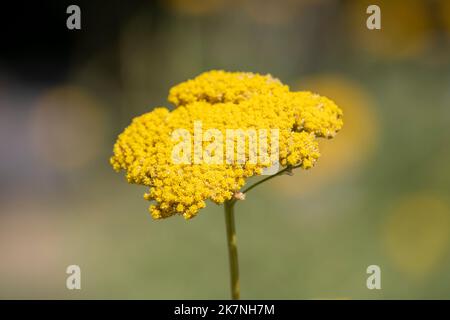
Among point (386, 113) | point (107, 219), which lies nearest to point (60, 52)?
point (107, 219)

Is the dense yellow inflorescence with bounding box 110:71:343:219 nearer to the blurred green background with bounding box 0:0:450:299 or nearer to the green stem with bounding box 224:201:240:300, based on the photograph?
the green stem with bounding box 224:201:240:300

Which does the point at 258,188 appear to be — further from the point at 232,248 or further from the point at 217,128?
the point at 217,128

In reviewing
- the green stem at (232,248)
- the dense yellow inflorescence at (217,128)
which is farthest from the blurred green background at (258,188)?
the dense yellow inflorescence at (217,128)

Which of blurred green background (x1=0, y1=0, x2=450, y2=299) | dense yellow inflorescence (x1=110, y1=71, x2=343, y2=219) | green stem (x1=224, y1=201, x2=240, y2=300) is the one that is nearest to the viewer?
dense yellow inflorescence (x1=110, y1=71, x2=343, y2=219)

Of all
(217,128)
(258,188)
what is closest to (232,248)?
(217,128)

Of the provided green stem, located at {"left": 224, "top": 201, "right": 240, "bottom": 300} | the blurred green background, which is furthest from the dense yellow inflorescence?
the blurred green background
